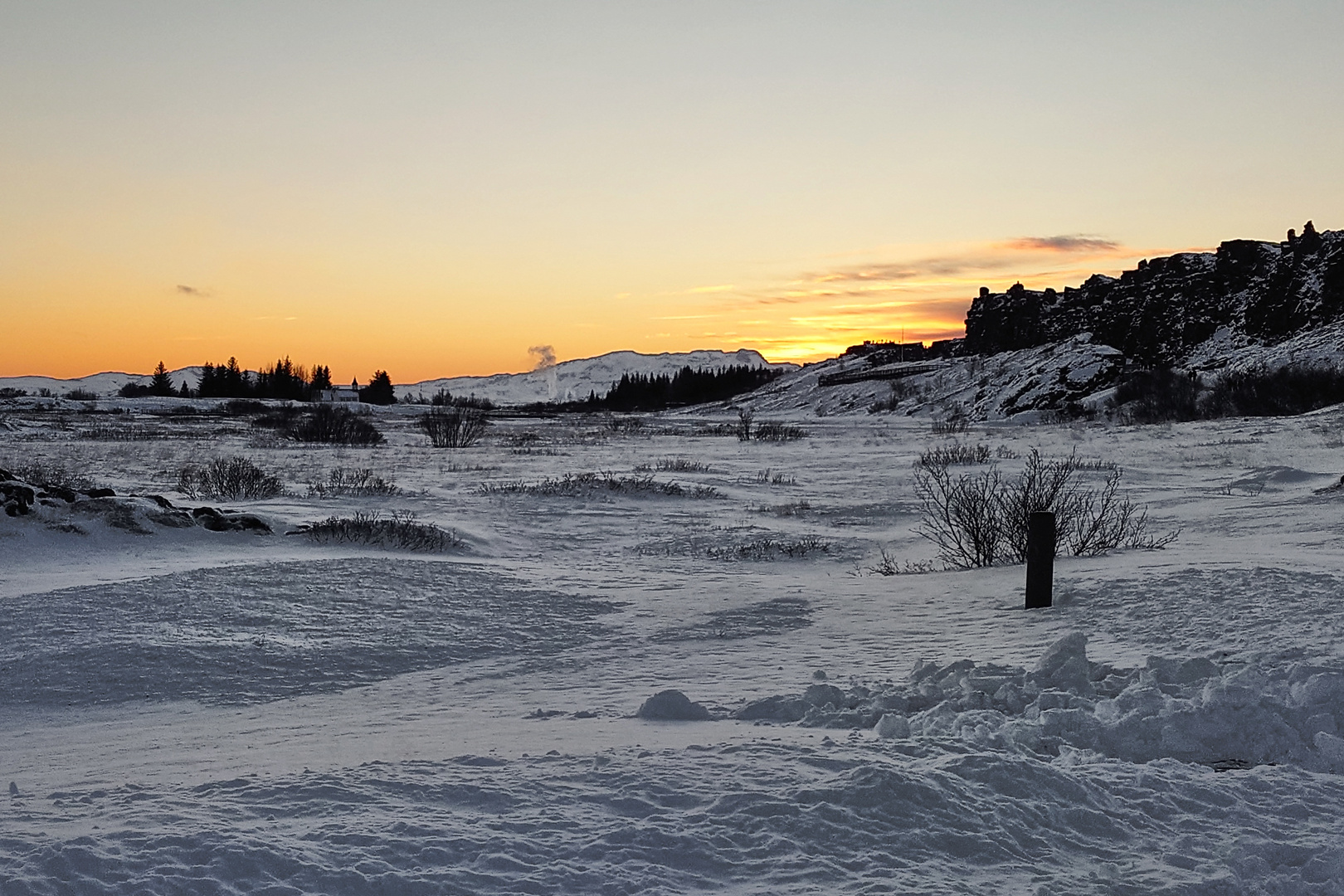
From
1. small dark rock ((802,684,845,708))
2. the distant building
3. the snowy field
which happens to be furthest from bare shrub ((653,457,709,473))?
the distant building

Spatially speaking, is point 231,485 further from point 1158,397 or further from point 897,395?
point 897,395

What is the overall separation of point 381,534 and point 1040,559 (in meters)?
7.23

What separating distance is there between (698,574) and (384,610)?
11.4ft

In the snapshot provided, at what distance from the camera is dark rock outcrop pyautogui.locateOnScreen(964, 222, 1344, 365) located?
78438mm

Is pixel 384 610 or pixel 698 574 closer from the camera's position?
pixel 384 610

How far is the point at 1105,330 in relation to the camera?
100 m

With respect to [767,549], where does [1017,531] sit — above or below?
above

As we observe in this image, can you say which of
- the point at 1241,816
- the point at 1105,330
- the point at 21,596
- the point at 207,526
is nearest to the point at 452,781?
the point at 1241,816

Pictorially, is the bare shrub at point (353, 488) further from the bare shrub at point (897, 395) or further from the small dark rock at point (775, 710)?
the bare shrub at point (897, 395)

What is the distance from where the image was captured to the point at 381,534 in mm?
11164

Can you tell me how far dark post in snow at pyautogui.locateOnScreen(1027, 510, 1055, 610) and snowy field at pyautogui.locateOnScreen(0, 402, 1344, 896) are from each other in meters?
0.17

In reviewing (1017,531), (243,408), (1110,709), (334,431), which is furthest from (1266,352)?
(1110,709)

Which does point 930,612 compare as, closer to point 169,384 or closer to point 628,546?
point 628,546

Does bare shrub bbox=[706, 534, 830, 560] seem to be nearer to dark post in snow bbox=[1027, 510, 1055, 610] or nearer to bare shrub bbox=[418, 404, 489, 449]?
dark post in snow bbox=[1027, 510, 1055, 610]
